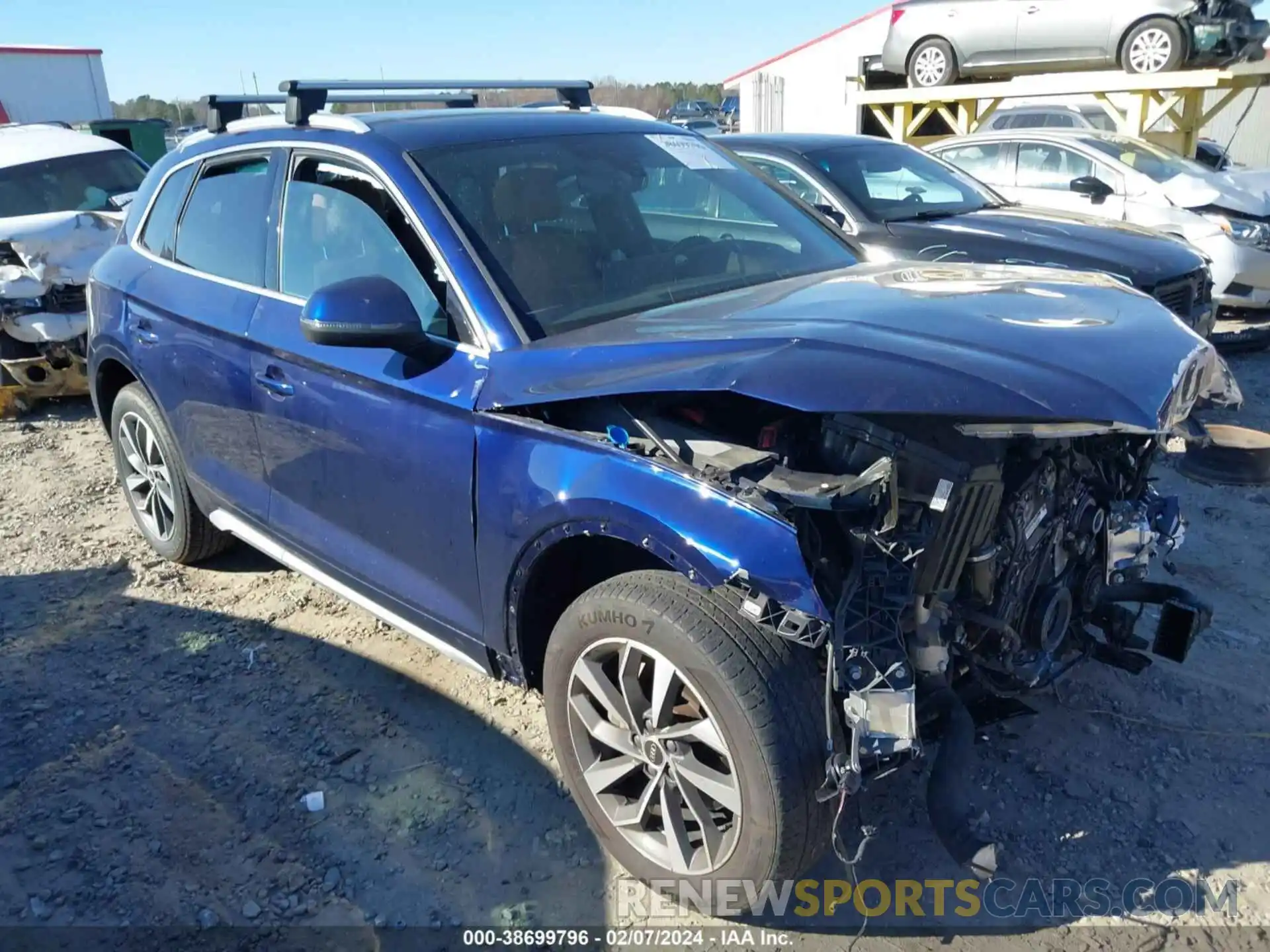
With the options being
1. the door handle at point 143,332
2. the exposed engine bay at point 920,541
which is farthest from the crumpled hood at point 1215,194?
the door handle at point 143,332

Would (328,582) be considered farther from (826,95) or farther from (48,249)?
(826,95)

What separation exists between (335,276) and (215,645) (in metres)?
1.73

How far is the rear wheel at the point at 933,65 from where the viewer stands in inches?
533

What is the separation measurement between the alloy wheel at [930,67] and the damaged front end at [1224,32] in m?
3.02

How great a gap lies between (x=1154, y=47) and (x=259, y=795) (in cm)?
1275

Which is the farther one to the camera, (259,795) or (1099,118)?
(1099,118)

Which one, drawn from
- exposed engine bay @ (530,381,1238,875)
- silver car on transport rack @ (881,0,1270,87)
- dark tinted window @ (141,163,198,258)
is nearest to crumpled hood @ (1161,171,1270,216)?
silver car on transport rack @ (881,0,1270,87)

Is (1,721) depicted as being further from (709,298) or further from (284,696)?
(709,298)

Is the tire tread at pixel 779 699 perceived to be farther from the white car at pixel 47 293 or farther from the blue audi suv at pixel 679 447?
the white car at pixel 47 293

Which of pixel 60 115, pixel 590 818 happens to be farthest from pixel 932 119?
pixel 60 115

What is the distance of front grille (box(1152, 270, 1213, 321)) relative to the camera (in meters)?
6.19

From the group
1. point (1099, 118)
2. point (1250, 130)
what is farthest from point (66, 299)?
point (1250, 130)

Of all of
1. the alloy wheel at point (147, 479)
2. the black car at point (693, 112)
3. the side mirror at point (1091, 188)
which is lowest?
the alloy wheel at point (147, 479)

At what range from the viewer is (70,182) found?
8453 mm
